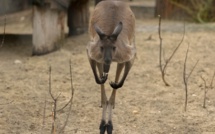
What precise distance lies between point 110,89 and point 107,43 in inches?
65.3

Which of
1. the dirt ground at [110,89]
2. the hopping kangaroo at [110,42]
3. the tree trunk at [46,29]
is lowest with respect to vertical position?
the dirt ground at [110,89]

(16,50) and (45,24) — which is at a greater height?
(45,24)

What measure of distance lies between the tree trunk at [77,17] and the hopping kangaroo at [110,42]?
2886 mm

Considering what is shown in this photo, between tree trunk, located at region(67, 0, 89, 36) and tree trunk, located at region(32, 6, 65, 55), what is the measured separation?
79cm

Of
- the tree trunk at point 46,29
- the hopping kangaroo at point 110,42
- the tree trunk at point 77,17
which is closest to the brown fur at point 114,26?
the hopping kangaroo at point 110,42

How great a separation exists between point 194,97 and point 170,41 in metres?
2.07

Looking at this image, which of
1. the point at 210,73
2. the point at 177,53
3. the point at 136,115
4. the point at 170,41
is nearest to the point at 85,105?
the point at 136,115

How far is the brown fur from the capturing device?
13.9ft

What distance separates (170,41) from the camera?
24.0 feet

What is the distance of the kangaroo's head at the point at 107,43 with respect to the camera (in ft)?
12.9

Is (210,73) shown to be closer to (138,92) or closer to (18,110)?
(138,92)

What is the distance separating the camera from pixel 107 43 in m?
3.98

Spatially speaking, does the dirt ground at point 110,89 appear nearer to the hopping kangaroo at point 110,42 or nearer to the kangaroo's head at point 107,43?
the hopping kangaroo at point 110,42

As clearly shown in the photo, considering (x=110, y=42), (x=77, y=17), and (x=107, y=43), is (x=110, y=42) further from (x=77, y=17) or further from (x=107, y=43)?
(x=77, y=17)
